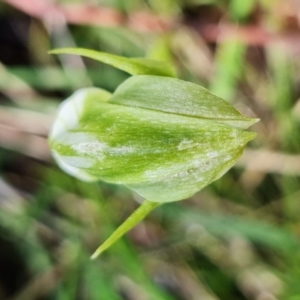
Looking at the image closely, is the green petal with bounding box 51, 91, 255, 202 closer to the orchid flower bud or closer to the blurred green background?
the orchid flower bud

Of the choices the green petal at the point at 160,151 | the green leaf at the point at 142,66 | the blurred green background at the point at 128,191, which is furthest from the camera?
the blurred green background at the point at 128,191

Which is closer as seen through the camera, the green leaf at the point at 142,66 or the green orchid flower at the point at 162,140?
the green orchid flower at the point at 162,140

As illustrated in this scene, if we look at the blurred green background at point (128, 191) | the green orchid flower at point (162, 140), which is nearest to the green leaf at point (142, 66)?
the green orchid flower at point (162, 140)

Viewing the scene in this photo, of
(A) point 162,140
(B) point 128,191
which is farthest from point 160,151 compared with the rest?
(B) point 128,191

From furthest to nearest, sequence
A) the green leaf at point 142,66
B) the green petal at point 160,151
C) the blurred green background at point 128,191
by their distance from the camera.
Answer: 1. the blurred green background at point 128,191
2. the green leaf at point 142,66
3. the green petal at point 160,151

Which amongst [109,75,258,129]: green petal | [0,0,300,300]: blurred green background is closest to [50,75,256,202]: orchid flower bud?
[109,75,258,129]: green petal

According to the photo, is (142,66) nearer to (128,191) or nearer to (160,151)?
(160,151)

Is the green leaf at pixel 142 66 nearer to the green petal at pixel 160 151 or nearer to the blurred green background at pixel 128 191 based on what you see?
the green petal at pixel 160 151

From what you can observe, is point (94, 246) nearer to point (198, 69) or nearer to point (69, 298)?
point (69, 298)
